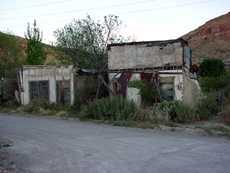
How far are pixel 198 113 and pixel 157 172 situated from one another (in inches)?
527

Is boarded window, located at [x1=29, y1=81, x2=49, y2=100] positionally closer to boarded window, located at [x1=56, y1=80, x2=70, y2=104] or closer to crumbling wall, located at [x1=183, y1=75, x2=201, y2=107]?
boarded window, located at [x1=56, y1=80, x2=70, y2=104]

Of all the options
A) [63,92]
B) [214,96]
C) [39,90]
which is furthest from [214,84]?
[39,90]

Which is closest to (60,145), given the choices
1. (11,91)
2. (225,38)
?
(11,91)

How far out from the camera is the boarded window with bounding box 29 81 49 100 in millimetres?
27656

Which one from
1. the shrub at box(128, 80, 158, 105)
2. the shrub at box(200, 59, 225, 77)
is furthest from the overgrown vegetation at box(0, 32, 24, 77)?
the shrub at box(200, 59, 225, 77)

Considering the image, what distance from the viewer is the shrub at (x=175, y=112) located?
1966 centimetres

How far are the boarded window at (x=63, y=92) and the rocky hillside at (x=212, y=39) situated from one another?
125 feet

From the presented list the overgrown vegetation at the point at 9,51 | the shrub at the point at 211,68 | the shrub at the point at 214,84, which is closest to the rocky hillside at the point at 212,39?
the shrub at the point at 211,68

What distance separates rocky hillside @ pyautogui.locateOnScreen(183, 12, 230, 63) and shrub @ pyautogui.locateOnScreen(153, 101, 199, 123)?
42.1 metres

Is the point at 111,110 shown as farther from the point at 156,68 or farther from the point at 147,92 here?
the point at 156,68

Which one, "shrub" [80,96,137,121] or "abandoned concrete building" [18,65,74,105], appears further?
"abandoned concrete building" [18,65,74,105]

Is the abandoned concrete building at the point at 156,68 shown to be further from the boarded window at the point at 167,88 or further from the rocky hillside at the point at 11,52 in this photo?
the rocky hillside at the point at 11,52

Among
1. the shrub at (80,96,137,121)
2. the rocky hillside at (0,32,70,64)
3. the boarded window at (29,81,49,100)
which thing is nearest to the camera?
the shrub at (80,96,137,121)

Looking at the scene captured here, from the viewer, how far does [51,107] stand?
1037 inches
